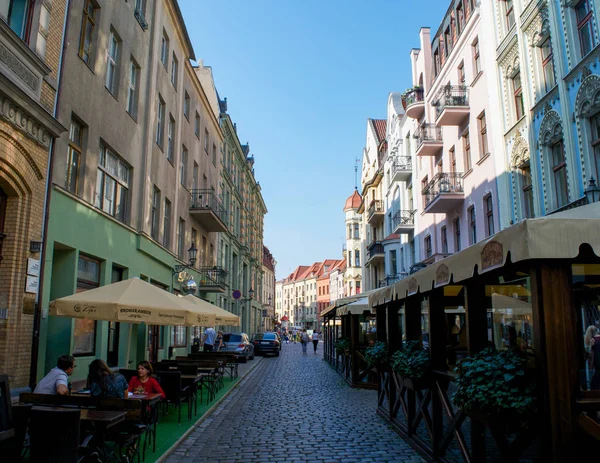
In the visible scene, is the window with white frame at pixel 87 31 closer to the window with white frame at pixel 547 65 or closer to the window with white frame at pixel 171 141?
the window with white frame at pixel 171 141

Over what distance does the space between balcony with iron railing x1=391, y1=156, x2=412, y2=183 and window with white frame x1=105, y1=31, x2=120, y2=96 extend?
63.5ft

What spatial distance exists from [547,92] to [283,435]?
40.9 ft

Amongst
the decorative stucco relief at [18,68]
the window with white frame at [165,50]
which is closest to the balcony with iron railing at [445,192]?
the window with white frame at [165,50]

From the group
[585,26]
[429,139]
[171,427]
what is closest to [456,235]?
[429,139]

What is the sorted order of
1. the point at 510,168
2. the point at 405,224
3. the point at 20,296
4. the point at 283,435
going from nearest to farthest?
1. the point at 283,435
2. the point at 20,296
3. the point at 510,168
4. the point at 405,224

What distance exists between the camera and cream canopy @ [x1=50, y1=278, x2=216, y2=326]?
8852 mm

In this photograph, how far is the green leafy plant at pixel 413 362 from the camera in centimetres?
761

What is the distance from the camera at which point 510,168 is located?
18.0 metres

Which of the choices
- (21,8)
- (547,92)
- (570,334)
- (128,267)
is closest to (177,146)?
(128,267)

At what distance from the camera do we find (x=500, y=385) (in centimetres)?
477

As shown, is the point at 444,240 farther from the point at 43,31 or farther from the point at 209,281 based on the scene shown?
the point at 43,31

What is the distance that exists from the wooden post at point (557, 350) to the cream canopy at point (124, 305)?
664 centimetres

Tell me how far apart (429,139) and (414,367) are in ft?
62.9

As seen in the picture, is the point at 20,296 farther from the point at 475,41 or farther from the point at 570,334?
the point at 475,41
